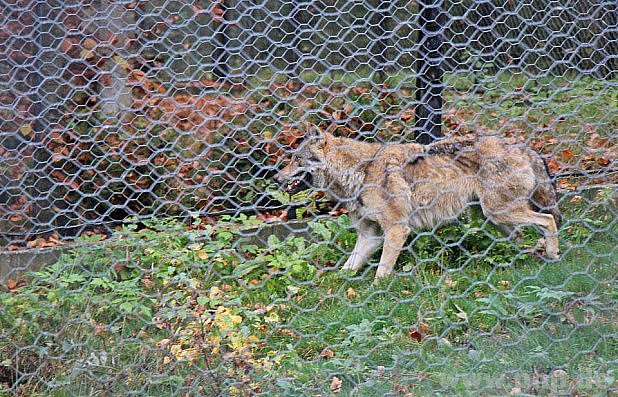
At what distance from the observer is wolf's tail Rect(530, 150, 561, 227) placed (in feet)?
20.3

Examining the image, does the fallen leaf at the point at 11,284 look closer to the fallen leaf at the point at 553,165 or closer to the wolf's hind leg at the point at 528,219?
the wolf's hind leg at the point at 528,219

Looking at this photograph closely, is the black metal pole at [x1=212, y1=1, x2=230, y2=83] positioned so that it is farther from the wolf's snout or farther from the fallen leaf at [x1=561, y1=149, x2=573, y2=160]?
the fallen leaf at [x1=561, y1=149, x2=573, y2=160]

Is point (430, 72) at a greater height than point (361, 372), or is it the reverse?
point (430, 72)

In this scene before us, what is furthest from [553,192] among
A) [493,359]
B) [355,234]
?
[493,359]

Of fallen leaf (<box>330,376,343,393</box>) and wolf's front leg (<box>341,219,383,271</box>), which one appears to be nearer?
fallen leaf (<box>330,376,343,393</box>)

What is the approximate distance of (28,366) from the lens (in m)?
4.42

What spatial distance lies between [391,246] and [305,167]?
35.5 inches

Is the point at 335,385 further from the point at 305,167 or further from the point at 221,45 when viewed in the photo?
the point at 221,45

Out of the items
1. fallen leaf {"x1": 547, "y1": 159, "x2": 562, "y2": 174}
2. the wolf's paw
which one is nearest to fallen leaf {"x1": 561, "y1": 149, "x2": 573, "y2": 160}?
fallen leaf {"x1": 547, "y1": 159, "x2": 562, "y2": 174}

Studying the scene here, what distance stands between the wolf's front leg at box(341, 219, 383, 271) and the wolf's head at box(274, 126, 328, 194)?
0.50 m

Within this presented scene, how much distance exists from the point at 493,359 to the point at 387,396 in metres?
0.62

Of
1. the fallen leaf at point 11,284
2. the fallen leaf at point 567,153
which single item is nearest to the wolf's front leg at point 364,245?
the fallen leaf at point 567,153

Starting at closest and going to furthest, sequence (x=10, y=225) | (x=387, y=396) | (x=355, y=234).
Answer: (x=387, y=396) → (x=10, y=225) → (x=355, y=234)

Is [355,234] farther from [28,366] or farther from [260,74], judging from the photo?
[28,366]
